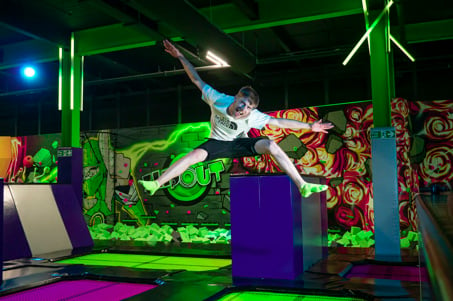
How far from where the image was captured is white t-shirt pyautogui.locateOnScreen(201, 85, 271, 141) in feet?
18.4

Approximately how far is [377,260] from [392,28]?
421 cm

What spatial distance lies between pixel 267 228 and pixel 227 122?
1593 millimetres

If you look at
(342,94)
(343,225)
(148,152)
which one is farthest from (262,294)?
(342,94)

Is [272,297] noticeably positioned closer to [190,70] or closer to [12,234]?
[190,70]

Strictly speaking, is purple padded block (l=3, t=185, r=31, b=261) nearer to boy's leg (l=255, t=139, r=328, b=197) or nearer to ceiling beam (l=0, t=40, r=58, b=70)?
ceiling beam (l=0, t=40, r=58, b=70)

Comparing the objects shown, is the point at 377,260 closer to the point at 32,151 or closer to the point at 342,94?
the point at 342,94

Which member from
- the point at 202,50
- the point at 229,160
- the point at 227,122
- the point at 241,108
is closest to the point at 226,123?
the point at 227,122

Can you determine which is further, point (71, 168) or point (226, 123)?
point (71, 168)

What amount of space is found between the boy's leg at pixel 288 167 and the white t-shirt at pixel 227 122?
13.6 inches

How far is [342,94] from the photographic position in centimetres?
1103

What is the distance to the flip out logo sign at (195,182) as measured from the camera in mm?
9727

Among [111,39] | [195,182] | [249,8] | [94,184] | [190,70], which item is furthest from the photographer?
[94,184]

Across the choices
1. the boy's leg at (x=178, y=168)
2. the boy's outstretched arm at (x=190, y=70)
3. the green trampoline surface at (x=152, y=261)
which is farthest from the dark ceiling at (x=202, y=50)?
the green trampoline surface at (x=152, y=261)

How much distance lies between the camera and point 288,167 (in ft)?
15.3
